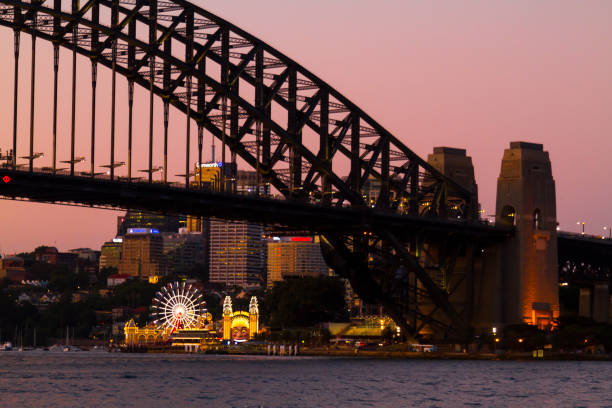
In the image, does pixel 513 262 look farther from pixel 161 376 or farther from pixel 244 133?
pixel 161 376

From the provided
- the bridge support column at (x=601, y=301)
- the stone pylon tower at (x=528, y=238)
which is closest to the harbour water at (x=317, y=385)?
the stone pylon tower at (x=528, y=238)

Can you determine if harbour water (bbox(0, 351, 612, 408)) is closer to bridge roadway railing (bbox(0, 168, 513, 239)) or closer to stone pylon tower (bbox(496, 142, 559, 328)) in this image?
stone pylon tower (bbox(496, 142, 559, 328))

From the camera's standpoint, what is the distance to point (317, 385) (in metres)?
90.7

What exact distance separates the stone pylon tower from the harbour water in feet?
31.6

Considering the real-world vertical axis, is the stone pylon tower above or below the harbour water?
above

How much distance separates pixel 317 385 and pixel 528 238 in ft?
151

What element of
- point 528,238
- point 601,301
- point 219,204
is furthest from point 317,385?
point 601,301

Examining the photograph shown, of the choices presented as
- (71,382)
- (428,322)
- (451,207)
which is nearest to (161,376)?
(71,382)

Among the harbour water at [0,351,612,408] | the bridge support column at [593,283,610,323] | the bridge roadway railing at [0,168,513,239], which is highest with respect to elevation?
the bridge roadway railing at [0,168,513,239]

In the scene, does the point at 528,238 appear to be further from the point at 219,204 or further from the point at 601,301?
the point at 601,301

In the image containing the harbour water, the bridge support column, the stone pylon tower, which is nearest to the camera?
the harbour water

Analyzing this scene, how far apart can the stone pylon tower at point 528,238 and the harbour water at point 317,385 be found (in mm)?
9621

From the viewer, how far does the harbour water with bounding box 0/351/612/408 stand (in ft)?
255

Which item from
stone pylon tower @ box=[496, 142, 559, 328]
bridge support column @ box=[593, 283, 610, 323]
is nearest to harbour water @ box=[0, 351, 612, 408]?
stone pylon tower @ box=[496, 142, 559, 328]
